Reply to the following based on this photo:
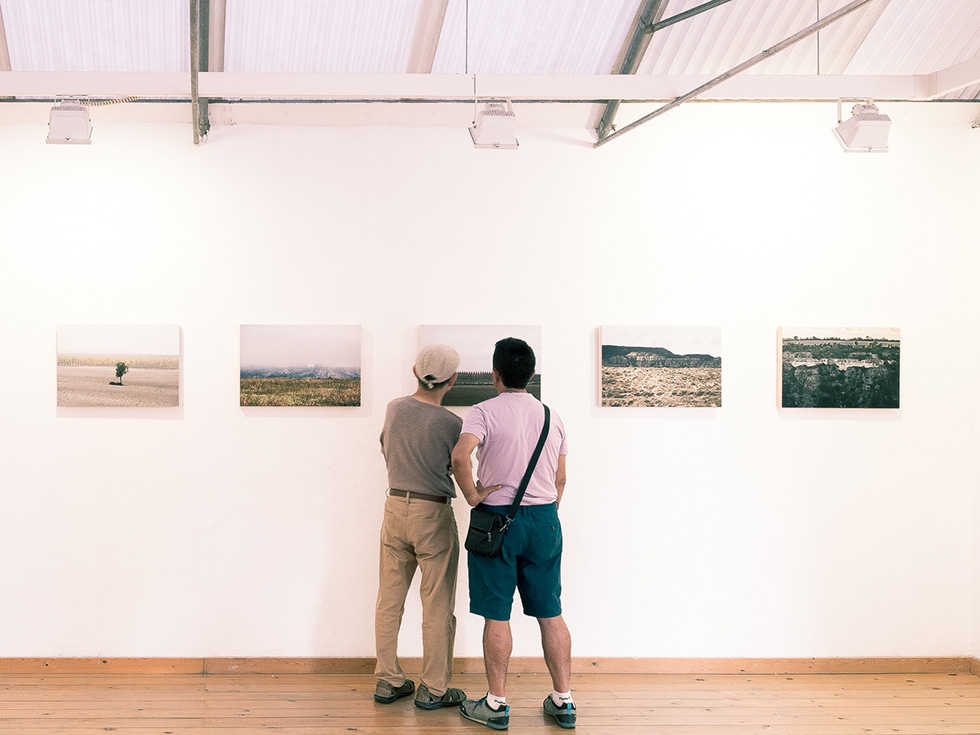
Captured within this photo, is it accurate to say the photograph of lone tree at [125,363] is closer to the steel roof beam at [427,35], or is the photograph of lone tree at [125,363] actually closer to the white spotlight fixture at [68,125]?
the white spotlight fixture at [68,125]

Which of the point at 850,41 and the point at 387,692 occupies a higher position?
the point at 850,41

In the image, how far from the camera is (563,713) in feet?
12.2

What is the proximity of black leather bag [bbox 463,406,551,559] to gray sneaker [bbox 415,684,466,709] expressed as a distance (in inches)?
33.2

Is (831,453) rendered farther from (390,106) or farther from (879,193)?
(390,106)

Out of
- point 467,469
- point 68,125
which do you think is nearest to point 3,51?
point 68,125

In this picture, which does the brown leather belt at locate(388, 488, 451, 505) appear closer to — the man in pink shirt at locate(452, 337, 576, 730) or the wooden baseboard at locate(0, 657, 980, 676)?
the man in pink shirt at locate(452, 337, 576, 730)

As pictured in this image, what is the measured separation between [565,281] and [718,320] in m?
0.94

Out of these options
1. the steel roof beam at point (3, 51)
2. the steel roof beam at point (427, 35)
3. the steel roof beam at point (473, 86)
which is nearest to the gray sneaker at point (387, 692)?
the steel roof beam at point (473, 86)

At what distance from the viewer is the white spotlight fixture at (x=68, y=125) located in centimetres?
367

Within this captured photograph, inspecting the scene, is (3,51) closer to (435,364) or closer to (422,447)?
(435,364)

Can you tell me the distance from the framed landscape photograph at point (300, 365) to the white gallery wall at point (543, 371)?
95mm

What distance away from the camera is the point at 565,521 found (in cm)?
454

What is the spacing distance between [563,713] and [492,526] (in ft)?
3.21

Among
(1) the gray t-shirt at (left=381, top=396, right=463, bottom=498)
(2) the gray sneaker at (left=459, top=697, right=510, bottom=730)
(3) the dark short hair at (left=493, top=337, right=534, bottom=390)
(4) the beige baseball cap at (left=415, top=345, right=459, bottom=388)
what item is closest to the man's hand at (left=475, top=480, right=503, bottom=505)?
(1) the gray t-shirt at (left=381, top=396, right=463, bottom=498)
